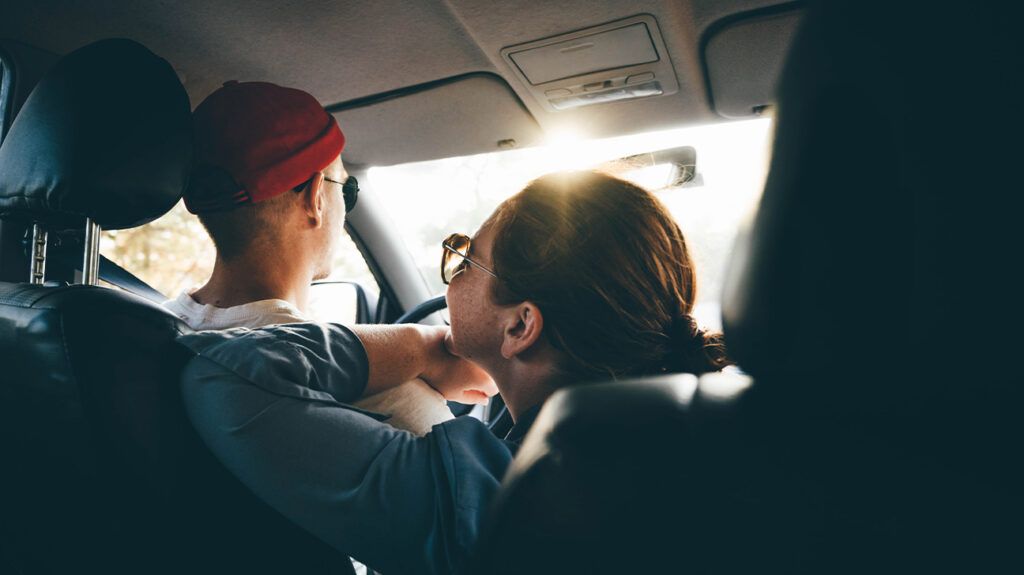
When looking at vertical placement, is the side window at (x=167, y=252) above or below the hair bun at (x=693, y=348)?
above

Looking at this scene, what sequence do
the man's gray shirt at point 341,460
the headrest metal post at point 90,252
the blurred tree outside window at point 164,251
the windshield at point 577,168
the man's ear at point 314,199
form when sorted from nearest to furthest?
the man's gray shirt at point 341,460 → the headrest metal post at point 90,252 → the windshield at point 577,168 → the man's ear at point 314,199 → the blurred tree outside window at point 164,251

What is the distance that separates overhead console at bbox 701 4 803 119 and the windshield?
146mm

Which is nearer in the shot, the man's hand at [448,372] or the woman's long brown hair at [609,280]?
the woman's long brown hair at [609,280]

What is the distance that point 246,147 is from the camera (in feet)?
5.94

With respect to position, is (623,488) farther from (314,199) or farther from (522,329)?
(314,199)

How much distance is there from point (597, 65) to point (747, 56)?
44 centimetres

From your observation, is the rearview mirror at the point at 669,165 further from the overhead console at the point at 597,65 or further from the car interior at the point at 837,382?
the car interior at the point at 837,382

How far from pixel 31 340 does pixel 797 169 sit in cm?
117

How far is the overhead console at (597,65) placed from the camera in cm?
188

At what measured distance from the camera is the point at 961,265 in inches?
19.6

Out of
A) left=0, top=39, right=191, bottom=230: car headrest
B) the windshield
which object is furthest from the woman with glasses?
left=0, top=39, right=191, bottom=230: car headrest

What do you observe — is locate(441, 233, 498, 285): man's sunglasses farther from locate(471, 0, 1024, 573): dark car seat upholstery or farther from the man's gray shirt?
locate(471, 0, 1024, 573): dark car seat upholstery

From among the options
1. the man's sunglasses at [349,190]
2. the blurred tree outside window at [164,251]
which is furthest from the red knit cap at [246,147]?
the blurred tree outside window at [164,251]

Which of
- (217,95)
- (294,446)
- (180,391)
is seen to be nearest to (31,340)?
(180,391)
